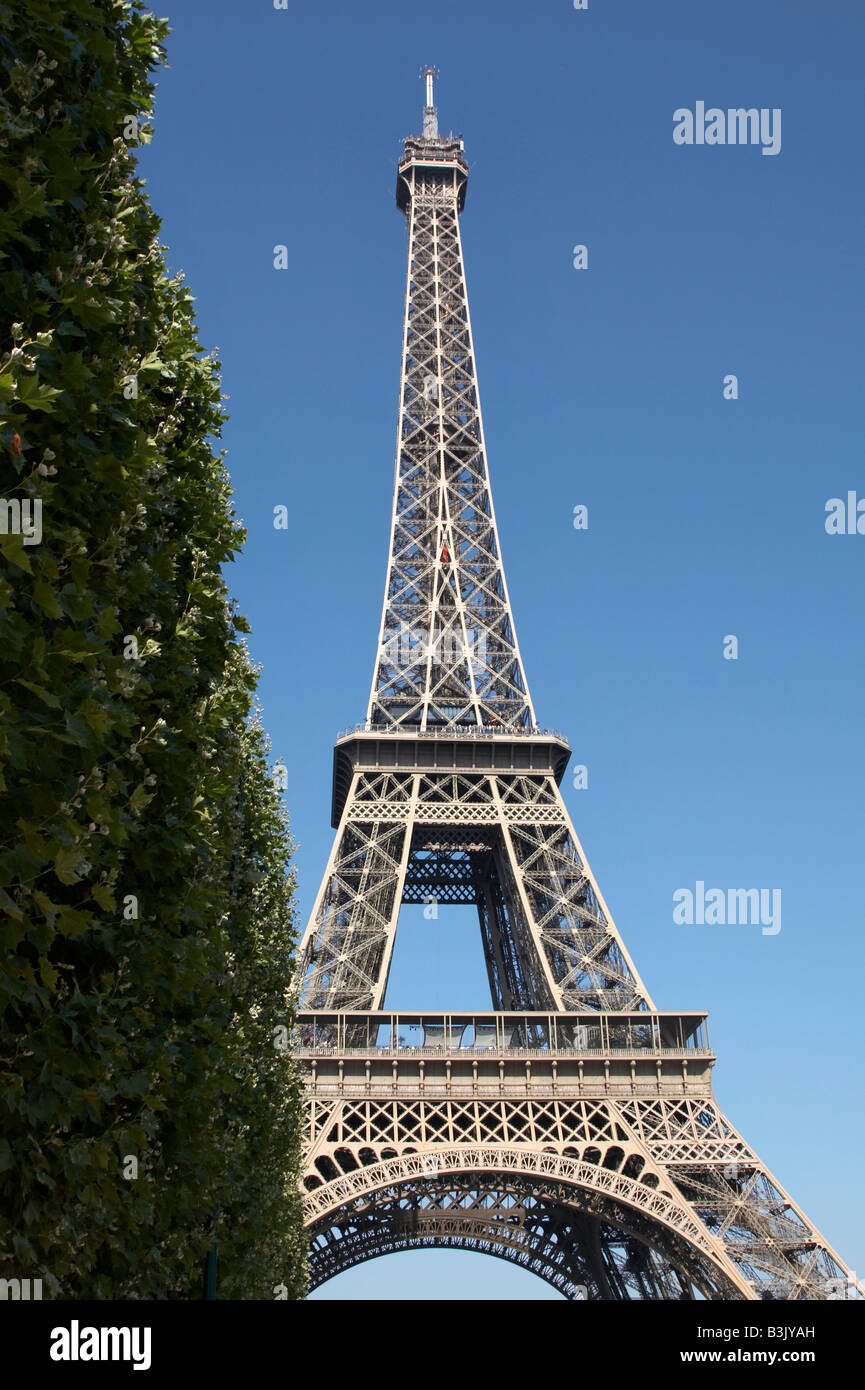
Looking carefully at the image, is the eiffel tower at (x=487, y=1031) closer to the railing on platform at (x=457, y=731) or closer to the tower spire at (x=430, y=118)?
the railing on platform at (x=457, y=731)

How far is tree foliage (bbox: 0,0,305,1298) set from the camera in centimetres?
958

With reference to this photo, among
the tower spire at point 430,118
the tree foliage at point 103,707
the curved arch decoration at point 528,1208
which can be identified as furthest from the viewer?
the tower spire at point 430,118

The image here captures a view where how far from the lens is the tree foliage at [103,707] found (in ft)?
31.4

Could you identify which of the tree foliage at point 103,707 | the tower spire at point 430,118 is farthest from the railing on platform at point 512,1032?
the tower spire at point 430,118

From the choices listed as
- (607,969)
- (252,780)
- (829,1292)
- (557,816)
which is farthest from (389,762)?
(252,780)

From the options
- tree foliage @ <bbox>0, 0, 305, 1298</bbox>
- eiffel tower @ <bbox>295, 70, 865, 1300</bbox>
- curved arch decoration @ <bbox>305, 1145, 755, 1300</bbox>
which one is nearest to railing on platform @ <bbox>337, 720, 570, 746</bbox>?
eiffel tower @ <bbox>295, 70, 865, 1300</bbox>

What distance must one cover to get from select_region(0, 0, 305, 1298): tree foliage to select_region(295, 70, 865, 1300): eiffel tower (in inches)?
1195

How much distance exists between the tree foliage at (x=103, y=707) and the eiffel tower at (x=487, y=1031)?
30.3 meters

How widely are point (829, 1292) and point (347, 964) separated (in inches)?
803

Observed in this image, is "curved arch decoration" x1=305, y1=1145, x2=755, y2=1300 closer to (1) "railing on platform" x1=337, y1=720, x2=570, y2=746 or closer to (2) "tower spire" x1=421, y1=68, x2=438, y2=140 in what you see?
(1) "railing on platform" x1=337, y1=720, x2=570, y2=746

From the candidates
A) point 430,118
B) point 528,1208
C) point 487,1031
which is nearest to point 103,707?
point 487,1031

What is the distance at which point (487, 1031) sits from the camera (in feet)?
164

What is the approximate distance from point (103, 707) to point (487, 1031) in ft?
137

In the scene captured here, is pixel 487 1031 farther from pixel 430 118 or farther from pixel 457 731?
pixel 430 118
